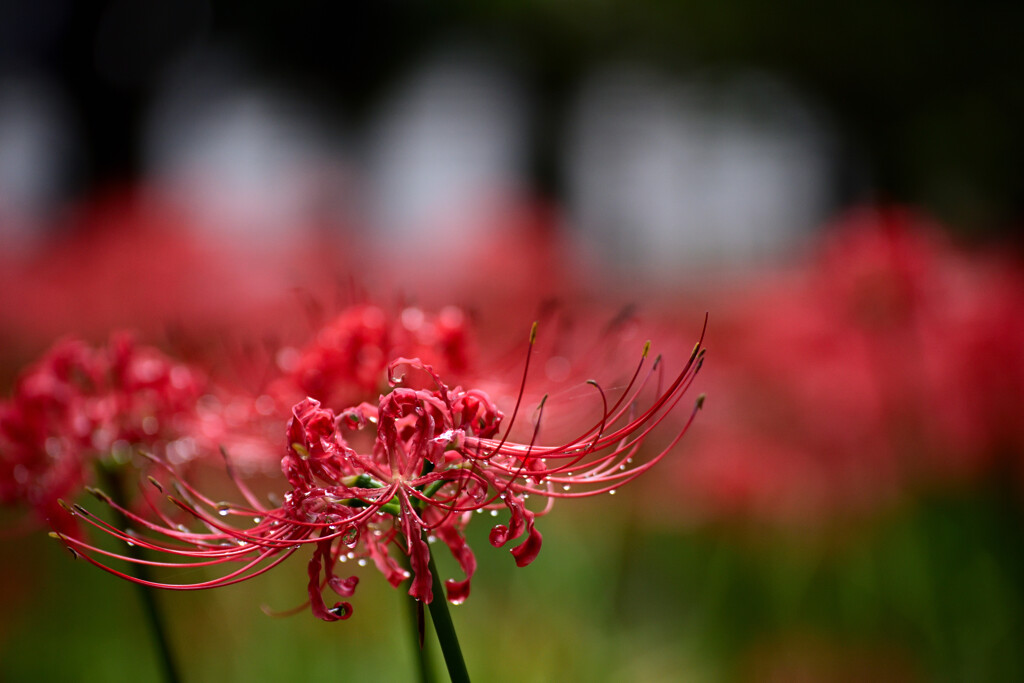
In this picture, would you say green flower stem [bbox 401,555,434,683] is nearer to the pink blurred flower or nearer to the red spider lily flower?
the red spider lily flower

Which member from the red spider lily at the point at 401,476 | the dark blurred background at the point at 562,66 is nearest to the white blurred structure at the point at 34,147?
the dark blurred background at the point at 562,66

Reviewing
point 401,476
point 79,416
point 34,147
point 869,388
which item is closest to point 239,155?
point 34,147

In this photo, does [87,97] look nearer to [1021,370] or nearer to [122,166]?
[122,166]

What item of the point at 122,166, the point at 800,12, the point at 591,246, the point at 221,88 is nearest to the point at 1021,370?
the point at 591,246

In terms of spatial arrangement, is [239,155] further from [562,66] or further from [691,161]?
[691,161]

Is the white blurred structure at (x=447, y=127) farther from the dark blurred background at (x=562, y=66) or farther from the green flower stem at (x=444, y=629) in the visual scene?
the green flower stem at (x=444, y=629)

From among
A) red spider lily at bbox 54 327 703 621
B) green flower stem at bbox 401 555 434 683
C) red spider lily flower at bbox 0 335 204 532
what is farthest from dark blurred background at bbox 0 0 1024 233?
red spider lily at bbox 54 327 703 621
